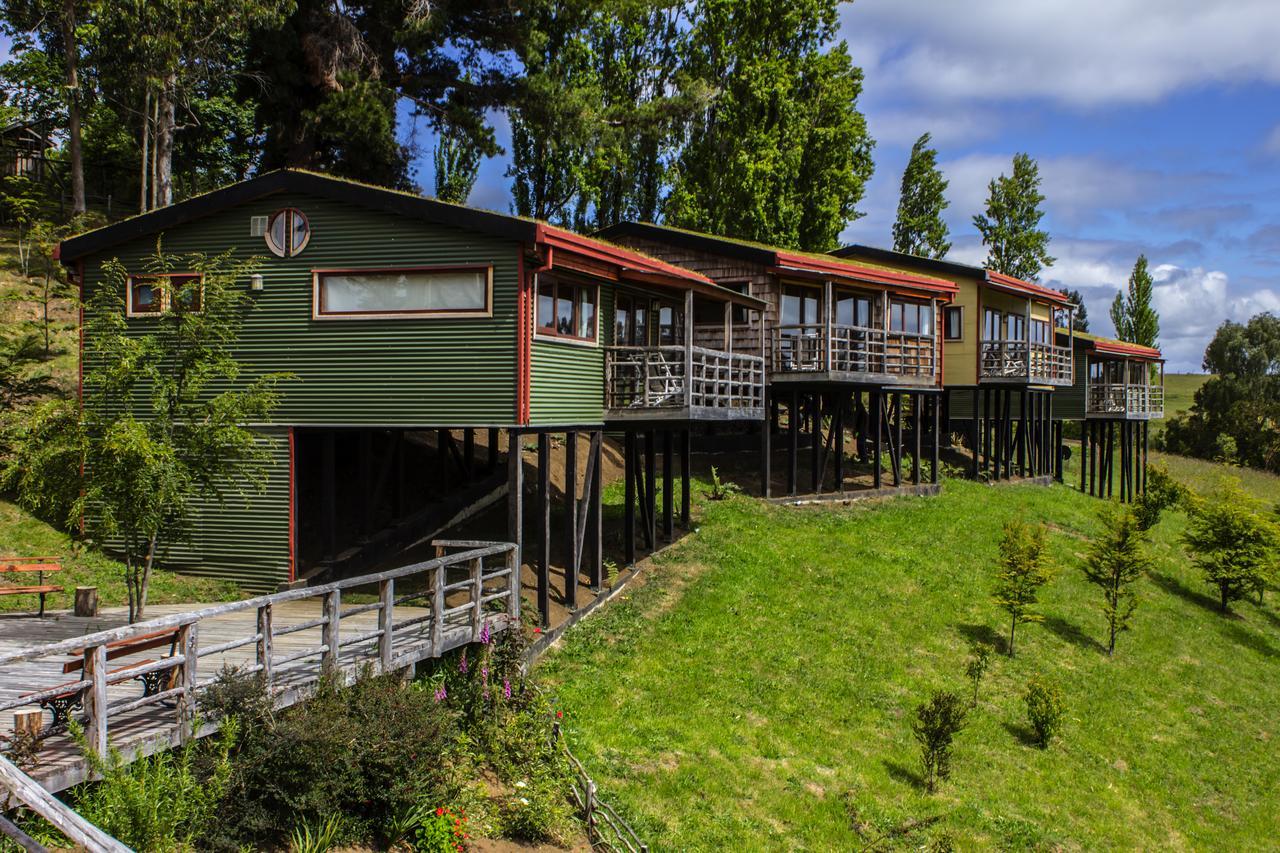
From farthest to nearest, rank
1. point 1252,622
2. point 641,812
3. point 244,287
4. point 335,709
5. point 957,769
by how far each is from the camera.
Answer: point 1252,622
point 244,287
point 957,769
point 641,812
point 335,709

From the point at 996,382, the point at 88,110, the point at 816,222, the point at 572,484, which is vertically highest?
the point at 88,110

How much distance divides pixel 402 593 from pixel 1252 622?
2399cm

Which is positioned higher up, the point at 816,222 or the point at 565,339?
the point at 816,222

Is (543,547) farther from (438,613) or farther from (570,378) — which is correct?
(438,613)

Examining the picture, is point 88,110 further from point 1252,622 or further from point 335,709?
point 1252,622

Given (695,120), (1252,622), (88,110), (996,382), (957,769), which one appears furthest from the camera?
(695,120)

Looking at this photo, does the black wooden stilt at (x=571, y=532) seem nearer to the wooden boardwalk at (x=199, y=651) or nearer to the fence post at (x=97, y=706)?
the wooden boardwalk at (x=199, y=651)

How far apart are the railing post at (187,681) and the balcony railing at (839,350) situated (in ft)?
67.1

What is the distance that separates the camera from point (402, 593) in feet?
59.3

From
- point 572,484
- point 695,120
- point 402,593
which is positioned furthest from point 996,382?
point 402,593

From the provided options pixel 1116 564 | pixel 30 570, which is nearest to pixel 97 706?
pixel 30 570

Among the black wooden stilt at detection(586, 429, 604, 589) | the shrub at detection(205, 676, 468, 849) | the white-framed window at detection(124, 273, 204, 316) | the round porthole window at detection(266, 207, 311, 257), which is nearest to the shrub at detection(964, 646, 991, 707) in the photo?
the black wooden stilt at detection(586, 429, 604, 589)

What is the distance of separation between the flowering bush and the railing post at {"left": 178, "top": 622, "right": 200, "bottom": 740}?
2910mm

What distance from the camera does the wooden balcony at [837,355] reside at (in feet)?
90.8
